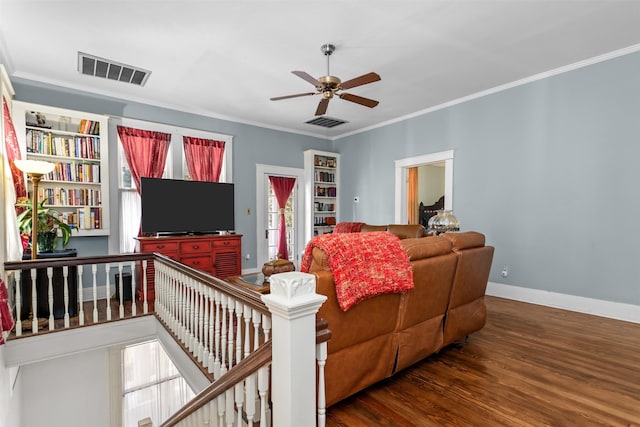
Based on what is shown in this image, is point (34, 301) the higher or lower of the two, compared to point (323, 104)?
lower

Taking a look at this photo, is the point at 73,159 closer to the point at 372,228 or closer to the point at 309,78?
the point at 309,78

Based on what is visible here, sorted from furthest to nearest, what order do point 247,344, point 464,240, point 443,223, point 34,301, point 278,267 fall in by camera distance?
1. point 443,223
2. point 278,267
3. point 34,301
4. point 464,240
5. point 247,344

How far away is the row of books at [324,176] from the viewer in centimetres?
676

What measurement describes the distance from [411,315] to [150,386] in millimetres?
4299

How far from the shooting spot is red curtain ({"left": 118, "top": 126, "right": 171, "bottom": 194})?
4621 mm

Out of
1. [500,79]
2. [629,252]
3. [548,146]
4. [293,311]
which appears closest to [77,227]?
[293,311]

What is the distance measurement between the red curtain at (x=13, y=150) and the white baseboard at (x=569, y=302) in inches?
241

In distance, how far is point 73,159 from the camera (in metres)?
4.16

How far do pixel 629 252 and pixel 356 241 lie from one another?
3461 millimetres

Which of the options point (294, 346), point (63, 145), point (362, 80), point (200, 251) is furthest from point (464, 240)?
point (63, 145)

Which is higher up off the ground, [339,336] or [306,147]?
[306,147]

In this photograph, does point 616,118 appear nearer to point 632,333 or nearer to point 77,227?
point 632,333

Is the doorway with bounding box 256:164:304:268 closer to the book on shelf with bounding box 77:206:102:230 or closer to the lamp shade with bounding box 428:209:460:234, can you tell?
the book on shelf with bounding box 77:206:102:230

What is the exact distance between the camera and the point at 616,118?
352 cm
